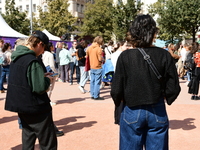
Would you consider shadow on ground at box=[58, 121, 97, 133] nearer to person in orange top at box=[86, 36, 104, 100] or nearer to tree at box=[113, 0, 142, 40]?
person in orange top at box=[86, 36, 104, 100]

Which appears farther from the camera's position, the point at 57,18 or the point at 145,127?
the point at 57,18

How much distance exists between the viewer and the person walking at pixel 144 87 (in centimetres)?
251

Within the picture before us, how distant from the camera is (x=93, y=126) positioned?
5.57 m

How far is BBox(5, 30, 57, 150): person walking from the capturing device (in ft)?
9.48

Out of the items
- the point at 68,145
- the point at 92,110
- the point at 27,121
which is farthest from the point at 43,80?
the point at 92,110

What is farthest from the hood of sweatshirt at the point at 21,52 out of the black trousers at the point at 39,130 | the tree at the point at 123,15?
the tree at the point at 123,15

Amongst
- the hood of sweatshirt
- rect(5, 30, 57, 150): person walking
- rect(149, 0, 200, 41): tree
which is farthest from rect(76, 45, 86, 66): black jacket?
rect(149, 0, 200, 41): tree

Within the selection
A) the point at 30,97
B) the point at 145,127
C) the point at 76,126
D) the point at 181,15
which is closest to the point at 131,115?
the point at 145,127

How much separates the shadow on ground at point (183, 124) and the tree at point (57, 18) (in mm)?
32715

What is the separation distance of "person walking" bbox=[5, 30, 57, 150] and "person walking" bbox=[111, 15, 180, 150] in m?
0.85

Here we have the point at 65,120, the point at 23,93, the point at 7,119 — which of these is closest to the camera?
the point at 23,93

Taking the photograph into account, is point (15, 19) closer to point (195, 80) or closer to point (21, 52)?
point (195, 80)

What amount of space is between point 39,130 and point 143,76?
4.41 feet

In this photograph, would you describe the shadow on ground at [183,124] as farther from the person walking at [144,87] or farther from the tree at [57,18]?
the tree at [57,18]
